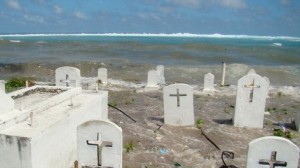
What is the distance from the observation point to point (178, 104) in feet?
36.2

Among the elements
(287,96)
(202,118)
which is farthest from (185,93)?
(287,96)

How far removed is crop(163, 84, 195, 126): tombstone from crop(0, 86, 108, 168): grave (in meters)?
2.63

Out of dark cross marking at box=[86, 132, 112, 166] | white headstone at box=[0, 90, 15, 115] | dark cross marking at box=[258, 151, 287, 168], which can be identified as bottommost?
Answer: dark cross marking at box=[258, 151, 287, 168]

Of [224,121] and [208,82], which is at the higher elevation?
[208,82]

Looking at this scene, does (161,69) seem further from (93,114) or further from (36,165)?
(36,165)

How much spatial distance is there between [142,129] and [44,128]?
4.78 m

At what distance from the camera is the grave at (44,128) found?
5.75 metres

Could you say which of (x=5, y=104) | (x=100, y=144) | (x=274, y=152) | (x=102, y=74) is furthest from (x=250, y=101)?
(x=102, y=74)

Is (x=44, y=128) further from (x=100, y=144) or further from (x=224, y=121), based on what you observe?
(x=224, y=121)

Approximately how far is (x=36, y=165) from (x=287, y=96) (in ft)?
50.6

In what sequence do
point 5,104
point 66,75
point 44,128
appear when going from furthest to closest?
1. point 66,75
2. point 5,104
3. point 44,128

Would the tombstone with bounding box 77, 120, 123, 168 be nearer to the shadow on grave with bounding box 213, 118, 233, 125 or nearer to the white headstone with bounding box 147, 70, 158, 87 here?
the shadow on grave with bounding box 213, 118, 233, 125

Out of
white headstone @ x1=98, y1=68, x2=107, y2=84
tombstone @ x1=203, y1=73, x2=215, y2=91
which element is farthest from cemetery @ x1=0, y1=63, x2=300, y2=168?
white headstone @ x1=98, y1=68, x2=107, y2=84

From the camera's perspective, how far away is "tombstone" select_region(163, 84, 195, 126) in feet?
35.8
